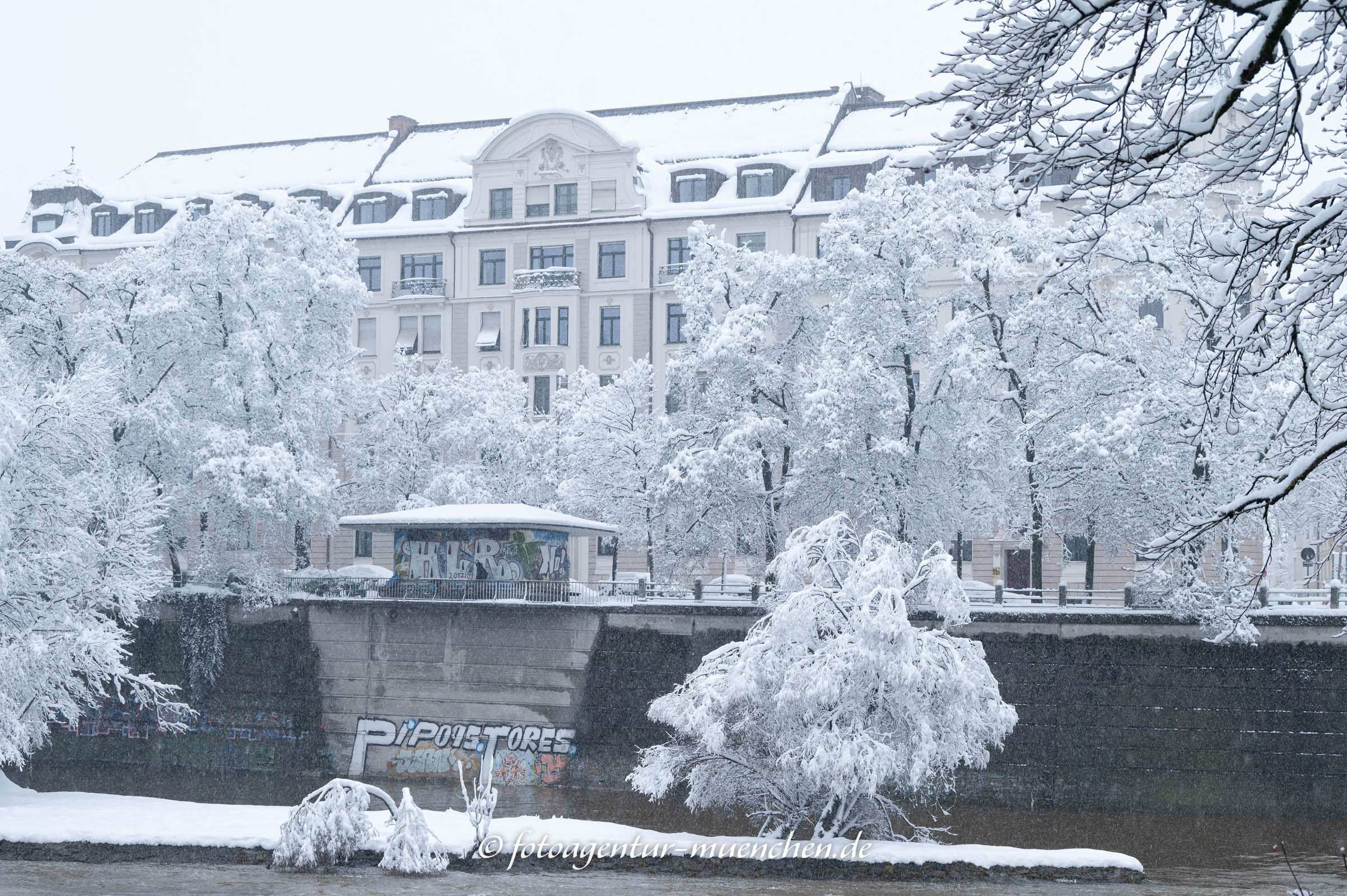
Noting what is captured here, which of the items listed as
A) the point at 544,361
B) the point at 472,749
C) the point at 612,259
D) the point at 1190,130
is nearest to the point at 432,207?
the point at 612,259

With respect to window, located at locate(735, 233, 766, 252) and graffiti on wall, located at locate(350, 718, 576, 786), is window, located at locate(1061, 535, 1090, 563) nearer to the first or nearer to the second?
window, located at locate(735, 233, 766, 252)

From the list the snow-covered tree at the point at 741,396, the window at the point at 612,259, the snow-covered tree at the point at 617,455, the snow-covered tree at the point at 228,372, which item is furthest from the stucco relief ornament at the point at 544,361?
the snow-covered tree at the point at 741,396

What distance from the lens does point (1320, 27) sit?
9609 mm

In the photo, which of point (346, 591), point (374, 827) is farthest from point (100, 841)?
point (346, 591)

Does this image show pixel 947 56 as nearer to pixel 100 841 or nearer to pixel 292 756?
pixel 100 841

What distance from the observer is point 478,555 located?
1763 inches

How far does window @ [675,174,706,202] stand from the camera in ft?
208

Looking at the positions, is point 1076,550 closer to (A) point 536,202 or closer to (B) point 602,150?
(B) point 602,150

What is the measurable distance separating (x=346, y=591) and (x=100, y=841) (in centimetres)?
1942

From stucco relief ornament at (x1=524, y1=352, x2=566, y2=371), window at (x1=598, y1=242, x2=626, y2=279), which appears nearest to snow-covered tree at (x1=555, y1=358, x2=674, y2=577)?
stucco relief ornament at (x1=524, y1=352, x2=566, y2=371)

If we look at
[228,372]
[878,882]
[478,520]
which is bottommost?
[878,882]

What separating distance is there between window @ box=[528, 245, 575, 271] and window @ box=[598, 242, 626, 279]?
1224mm

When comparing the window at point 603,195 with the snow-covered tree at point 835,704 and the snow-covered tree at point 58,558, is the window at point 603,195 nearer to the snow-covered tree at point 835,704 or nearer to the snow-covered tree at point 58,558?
the snow-covered tree at point 58,558

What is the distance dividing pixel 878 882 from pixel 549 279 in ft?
136
